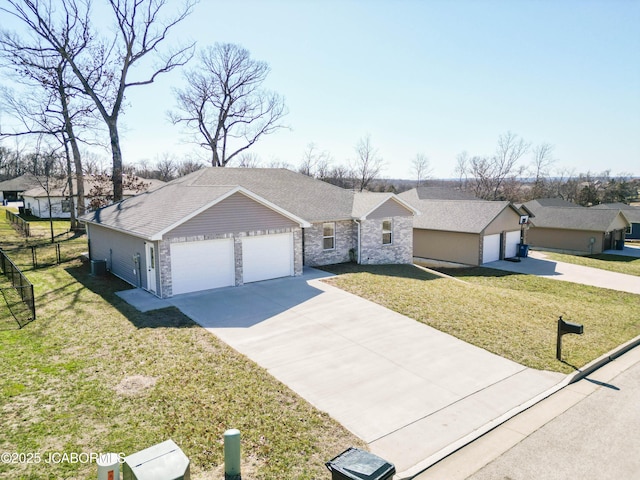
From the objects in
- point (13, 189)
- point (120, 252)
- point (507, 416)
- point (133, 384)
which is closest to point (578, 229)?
point (507, 416)

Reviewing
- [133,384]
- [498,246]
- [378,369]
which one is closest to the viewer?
[133,384]

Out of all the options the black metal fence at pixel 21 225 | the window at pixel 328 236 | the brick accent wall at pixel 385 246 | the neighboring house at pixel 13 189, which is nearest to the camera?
the window at pixel 328 236

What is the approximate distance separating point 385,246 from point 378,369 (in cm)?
1314

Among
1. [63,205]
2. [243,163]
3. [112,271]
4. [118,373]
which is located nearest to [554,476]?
[118,373]

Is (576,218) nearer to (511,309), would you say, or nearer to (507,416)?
(511,309)

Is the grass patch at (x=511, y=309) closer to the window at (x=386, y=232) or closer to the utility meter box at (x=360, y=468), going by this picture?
the window at (x=386, y=232)

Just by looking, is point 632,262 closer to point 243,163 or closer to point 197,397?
point 197,397

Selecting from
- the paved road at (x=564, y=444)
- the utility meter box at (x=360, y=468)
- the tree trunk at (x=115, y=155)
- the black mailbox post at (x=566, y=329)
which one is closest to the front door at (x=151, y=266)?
the utility meter box at (x=360, y=468)

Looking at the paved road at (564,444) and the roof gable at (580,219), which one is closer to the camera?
the paved road at (564,444)

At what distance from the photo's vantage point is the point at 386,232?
73.0 feet

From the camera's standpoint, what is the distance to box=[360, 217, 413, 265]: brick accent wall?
21438 millimetres

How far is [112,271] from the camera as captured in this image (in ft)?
61.1

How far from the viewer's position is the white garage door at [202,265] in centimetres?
1482

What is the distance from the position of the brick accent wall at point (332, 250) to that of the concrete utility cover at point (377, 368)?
215 inches
